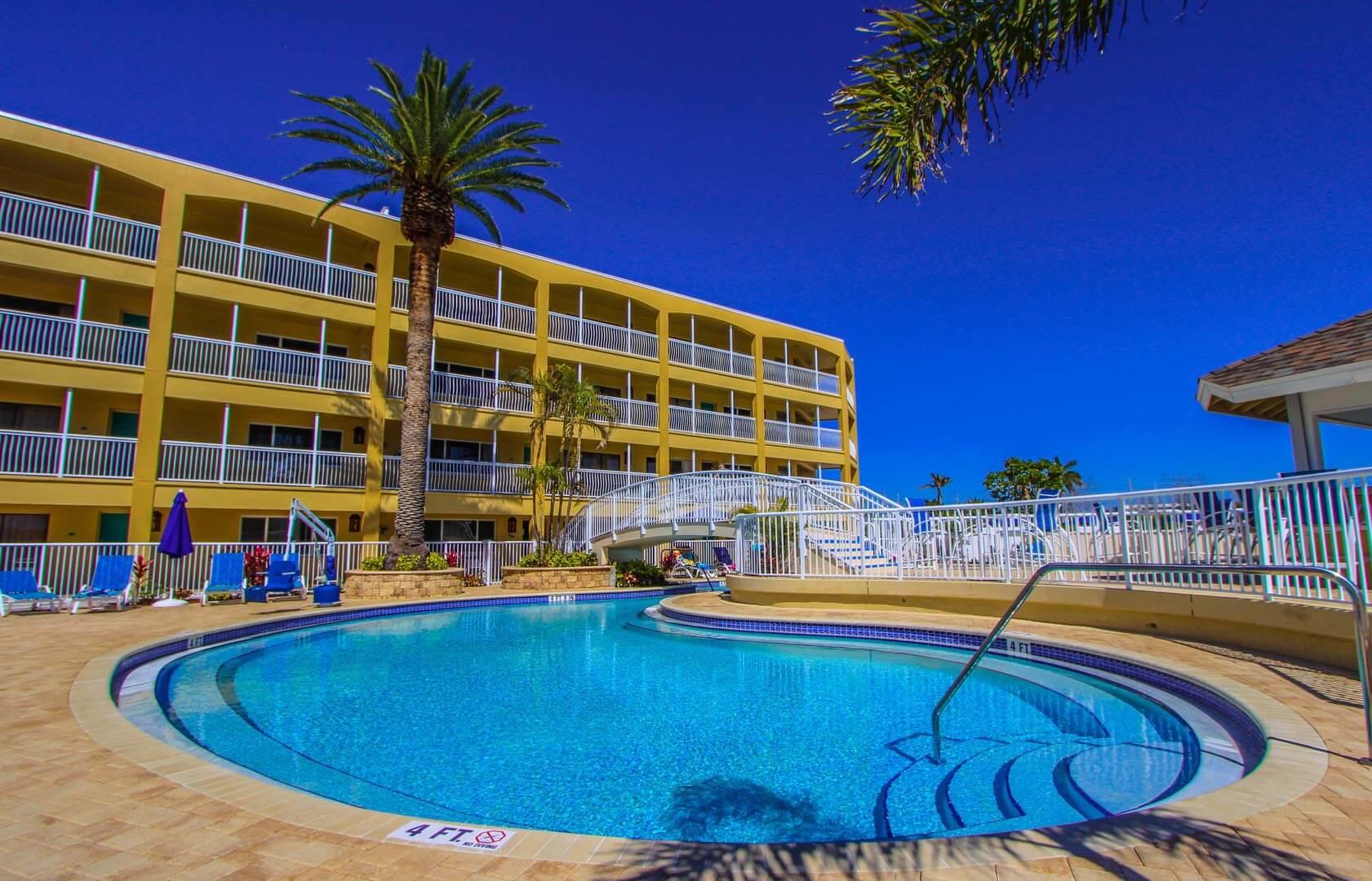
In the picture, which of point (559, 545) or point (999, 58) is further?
point (559, 545)

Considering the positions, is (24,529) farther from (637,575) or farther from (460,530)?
(637,575)

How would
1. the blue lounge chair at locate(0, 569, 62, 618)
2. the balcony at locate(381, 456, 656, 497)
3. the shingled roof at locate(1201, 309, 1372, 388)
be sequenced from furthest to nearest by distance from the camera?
the balcony at locate(381, 456, 656, 497), the blue lounge chair at locate(0, 569, 62, 618), the shingled roof at locate(1201, 309, 1372, 388)

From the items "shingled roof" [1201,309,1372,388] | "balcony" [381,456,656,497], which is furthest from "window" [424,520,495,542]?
"shingled roof" [1201,309,1372,388]

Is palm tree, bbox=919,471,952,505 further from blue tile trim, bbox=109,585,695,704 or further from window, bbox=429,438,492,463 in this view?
window, bbox=429,438,492,463

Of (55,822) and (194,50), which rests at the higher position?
(194,50)

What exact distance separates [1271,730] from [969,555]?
6.24 metres

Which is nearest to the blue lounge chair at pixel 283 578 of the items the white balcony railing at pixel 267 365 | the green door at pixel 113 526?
the green door at pixel 113 526

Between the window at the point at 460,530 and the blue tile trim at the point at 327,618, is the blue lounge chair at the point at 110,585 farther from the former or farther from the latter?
the window at the point at 460,530

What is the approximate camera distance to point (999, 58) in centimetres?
357

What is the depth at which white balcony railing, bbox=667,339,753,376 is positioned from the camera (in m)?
27.0

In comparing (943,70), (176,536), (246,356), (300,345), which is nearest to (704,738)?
(943,70)

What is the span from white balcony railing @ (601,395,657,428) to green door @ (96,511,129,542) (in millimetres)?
14197

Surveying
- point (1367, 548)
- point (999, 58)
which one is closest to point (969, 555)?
point (1367, 548)

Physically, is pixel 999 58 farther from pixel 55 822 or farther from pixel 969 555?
pixel 969 555
